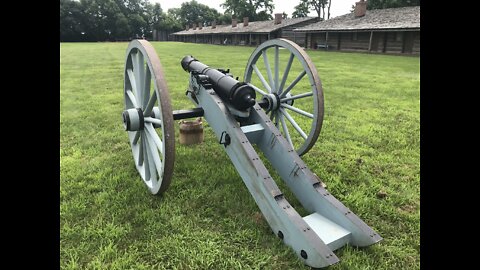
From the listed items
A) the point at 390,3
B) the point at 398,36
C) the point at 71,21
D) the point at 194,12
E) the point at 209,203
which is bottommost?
the point at 209,203

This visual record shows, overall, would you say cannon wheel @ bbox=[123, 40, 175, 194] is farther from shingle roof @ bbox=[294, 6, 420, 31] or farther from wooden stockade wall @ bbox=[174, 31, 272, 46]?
wooden stockade wall @ bbox=[174, 31, 272, 46]

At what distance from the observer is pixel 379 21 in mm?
24562

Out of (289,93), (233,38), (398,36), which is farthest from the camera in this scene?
(233,38)

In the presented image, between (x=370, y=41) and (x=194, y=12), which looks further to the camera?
(x=194, y=12)

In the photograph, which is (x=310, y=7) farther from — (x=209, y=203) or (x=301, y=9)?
(x=209, y=203)

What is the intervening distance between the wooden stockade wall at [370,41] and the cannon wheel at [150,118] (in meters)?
23.1

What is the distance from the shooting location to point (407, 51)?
75.3ft

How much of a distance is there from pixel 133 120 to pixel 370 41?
24819 mm

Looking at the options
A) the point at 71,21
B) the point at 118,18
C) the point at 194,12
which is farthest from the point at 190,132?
the point at 194,12

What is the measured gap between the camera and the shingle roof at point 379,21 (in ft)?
73.2

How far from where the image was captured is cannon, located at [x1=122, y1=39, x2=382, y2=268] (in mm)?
2191

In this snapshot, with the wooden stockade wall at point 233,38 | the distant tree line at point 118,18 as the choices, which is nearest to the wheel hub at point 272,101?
the wooden stockade wall at point 233,38

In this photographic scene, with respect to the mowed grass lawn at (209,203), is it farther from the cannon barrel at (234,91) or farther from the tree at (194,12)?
the tree at (194,12)
